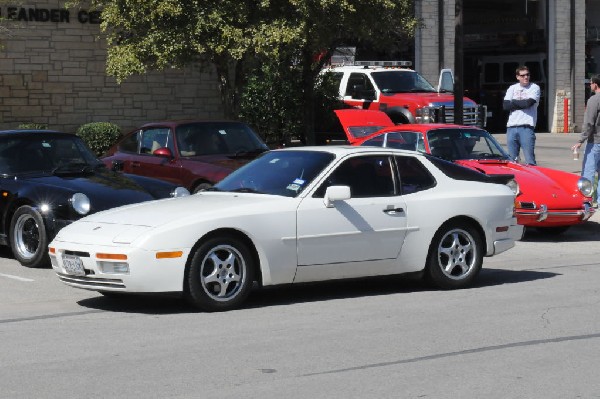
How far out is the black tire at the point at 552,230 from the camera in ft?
49.2

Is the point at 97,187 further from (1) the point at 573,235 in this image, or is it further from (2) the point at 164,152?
(1) the point at 573,235

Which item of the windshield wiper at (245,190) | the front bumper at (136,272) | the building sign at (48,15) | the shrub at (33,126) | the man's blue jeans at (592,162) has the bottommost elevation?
the front bumper at (136,272)

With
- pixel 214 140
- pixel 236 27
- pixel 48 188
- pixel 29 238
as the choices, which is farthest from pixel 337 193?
pixel 236 27

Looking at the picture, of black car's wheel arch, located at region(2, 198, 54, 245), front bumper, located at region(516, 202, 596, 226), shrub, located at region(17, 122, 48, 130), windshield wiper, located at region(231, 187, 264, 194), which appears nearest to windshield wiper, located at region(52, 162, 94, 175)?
black car's wheel arch, located at region(2, 198, 54, 245)

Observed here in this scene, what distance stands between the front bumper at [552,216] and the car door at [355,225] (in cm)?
400

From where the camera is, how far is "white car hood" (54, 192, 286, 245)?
911cm

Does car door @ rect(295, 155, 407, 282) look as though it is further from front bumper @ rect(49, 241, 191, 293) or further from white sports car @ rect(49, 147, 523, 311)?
front bumper @ rect(49, 241, 191, 293)

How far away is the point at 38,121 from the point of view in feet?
81.9

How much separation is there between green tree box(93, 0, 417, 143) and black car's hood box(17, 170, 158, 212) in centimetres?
658

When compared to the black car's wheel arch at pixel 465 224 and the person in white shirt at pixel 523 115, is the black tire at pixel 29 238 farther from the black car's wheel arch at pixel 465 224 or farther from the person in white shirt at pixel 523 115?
the person in white shirt at pixel 523 115

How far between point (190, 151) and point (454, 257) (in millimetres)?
6525

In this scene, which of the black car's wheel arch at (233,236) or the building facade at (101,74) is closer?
the black car's wheel arch at (233,236)

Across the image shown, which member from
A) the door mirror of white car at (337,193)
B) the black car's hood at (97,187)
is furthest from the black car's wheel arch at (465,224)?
the black car's hood at (97,187)

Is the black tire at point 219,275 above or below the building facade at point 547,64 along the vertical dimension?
below
